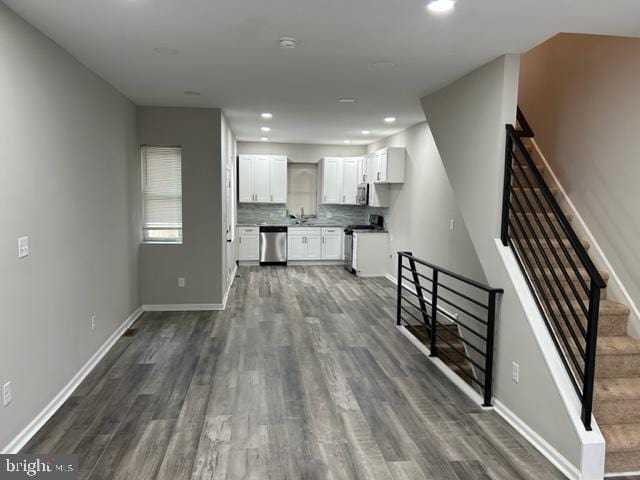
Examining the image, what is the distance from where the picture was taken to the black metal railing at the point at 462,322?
11.2 feet

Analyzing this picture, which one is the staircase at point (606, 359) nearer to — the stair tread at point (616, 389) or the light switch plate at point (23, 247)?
the stair tread at point (616, 389)

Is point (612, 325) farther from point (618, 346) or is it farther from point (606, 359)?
point (606, 359)

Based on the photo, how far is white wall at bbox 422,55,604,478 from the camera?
2.71 m

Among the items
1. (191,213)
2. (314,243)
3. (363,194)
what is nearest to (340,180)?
(363,194)

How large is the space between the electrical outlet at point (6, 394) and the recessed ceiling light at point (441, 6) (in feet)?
10.7

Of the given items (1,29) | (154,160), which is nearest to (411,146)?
(154,160)

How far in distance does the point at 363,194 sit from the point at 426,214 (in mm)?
2745

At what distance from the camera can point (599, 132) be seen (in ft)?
12.1

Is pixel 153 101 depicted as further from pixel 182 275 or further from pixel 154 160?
pixel 182 275

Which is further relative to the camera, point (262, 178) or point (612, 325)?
point (262, 178)

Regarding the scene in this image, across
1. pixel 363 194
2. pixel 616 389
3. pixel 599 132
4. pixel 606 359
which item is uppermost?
pixel 599 132

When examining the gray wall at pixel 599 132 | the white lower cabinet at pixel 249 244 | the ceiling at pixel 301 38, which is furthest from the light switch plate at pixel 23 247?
the white lower cabinet at pixel 249 244

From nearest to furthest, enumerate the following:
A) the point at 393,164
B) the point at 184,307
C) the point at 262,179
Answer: the point at 184,307, the point at 393,164, the point at 262,179

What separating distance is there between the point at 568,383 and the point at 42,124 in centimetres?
375
